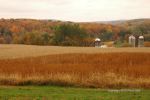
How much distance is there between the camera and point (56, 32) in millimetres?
90438

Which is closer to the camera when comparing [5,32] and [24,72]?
[24,72]

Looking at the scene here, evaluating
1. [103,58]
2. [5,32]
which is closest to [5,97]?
[103,58]

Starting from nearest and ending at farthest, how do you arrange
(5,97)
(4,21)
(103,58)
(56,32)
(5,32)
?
(5,97) → (103,58) → (56,32) → (5,32) → (4,21)

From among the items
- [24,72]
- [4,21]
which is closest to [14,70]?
[24,72]

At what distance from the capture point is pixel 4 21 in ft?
393

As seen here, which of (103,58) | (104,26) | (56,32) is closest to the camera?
(103,58)

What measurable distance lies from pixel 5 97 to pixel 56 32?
76.9m

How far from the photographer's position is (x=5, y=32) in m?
109

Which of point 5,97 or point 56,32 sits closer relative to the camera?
point 5,97

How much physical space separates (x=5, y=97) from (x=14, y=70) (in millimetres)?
9986

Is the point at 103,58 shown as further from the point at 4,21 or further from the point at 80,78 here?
the point at 4,21

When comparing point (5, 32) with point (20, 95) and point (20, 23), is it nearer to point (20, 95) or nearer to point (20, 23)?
point (20, 23)

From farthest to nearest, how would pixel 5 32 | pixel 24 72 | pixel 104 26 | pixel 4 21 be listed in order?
pixel 104 26
pixel 4 21
pixel 5 32
pixel 24 72

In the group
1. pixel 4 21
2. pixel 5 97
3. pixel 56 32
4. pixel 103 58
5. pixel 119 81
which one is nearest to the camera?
pixel 5 97
